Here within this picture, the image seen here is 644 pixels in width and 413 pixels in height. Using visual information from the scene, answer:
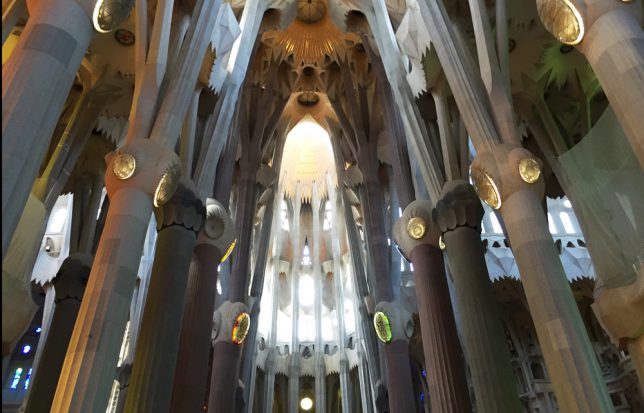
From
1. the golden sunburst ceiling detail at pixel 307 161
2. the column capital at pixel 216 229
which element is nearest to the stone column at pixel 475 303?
the column capital at pixel 216 229

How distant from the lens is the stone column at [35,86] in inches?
141

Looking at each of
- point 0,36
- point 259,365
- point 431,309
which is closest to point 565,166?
point 431,309

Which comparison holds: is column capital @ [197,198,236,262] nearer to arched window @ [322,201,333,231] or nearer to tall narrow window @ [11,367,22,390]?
tall narrow window @ [11,367,22,390]

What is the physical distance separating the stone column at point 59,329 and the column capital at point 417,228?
7.50m

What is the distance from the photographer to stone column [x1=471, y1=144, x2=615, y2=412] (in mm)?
6055

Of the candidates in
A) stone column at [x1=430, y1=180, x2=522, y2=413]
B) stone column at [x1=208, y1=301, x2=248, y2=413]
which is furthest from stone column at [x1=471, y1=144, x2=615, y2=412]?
stone column at [x1=208, y1=301, x2=248, y2=413]

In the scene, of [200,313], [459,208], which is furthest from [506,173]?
[200,313]

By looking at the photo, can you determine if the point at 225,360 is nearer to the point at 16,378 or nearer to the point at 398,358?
the point at 398,358

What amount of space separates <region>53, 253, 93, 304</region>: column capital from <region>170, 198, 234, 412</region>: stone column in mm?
2932

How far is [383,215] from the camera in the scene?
61.6ft

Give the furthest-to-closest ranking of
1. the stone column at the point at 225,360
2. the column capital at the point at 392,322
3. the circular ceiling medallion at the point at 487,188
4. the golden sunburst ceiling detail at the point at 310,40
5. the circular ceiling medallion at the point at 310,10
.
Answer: the golden sunburst ceiling detail at the point at 310,40, the circular ceiling medallion at the point at 310,10, the column capital at the point at 392,322, the stone column at the point at 225,360, the circular ceiling medallion at the point at 487,188

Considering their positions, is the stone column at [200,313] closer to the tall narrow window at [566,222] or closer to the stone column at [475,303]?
the stone column at [475,303]

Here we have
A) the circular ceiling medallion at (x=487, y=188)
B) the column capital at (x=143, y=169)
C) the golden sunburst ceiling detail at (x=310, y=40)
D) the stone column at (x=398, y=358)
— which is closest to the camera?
the column capital at (x=143, y=169)

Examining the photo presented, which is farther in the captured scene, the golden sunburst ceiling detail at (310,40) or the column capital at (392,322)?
the golden sunburst ceiling detail at (310,40)
